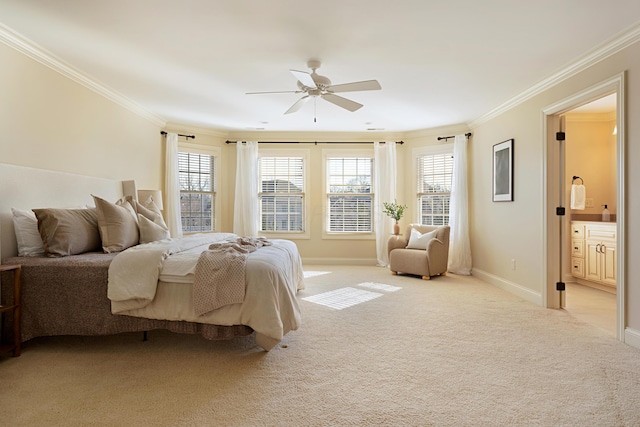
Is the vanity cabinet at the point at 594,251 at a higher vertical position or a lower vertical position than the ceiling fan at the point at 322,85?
lower

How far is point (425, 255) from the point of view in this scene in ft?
18.4

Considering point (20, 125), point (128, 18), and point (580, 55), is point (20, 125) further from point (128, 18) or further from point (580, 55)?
point (580, 55)

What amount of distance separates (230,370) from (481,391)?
159cm

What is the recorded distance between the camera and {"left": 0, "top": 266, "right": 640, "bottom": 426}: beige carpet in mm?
1884

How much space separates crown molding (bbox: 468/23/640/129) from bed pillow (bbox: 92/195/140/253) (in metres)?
4.59

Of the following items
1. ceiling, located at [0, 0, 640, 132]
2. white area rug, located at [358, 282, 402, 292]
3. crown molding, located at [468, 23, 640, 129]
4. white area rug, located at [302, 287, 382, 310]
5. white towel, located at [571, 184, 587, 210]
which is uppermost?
ceiling, located at [0, 0, 640, 132]

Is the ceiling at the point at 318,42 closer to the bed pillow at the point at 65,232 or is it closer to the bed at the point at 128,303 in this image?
the bed pillow at the point at 65,232

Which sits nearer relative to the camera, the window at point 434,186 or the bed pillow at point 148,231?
the bed pillow at point 148,231

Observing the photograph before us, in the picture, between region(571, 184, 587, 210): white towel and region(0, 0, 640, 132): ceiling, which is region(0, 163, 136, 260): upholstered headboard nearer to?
region(0, 0, 640, 132): ceiling

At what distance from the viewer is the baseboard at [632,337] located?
2.87m

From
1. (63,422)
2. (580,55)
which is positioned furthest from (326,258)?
(63,422)

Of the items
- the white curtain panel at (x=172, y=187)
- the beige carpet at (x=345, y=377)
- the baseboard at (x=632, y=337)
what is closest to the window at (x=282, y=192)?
the white curtain panel at (x=172, y=187)

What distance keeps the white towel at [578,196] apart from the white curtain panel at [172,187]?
244 inches

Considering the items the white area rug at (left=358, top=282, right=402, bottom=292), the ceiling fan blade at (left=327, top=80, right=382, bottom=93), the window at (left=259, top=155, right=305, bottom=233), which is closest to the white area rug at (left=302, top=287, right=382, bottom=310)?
the white area rug at (left=358, top=282, right=402, bottom=292)
